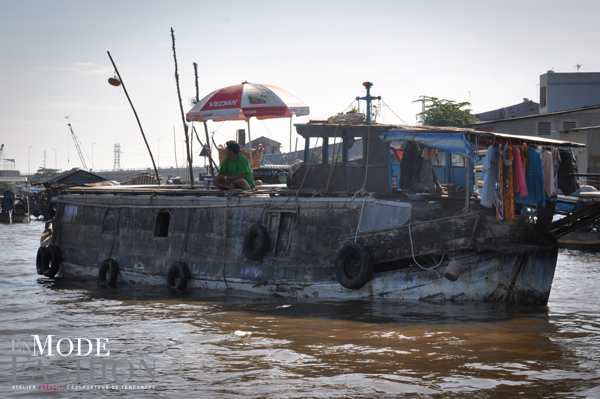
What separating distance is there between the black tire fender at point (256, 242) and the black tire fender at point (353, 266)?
5.02ft

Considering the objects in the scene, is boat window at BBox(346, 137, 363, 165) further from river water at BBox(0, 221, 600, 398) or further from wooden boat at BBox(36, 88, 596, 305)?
river water at BBox(0, 221, 600, 398)

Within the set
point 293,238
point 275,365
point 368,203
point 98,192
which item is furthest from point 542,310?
point 98,192

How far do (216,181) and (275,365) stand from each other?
19.0ft

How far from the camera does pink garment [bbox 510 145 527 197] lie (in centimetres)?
841

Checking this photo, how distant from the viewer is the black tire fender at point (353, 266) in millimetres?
8836

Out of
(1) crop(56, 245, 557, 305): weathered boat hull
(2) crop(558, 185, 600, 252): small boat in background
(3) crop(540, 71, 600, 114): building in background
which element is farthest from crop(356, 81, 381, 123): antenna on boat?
(3) crop(540, 71, 600, 114): building in background

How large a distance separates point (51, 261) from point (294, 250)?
7.09m

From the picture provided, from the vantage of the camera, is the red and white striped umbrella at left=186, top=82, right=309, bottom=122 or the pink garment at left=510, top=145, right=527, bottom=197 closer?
the pink garment at left=510, top=145, right=527, bottom=197

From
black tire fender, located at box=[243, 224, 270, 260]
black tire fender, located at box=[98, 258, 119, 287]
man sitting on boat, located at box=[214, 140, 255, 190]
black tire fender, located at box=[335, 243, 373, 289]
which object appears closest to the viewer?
black tire fender, located at box=[335, 243, 373, 289]

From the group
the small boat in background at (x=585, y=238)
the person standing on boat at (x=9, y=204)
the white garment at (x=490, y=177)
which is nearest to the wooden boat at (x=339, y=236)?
the white garment at (x=490, y=177)

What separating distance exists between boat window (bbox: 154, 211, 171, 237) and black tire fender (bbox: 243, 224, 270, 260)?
256 centimetres

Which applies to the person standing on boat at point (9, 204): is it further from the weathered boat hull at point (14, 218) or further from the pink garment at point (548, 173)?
the pink garment at point (548, 173)

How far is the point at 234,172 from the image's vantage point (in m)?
11.6

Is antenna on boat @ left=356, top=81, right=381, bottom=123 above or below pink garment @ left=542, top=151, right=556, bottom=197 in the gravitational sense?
above
